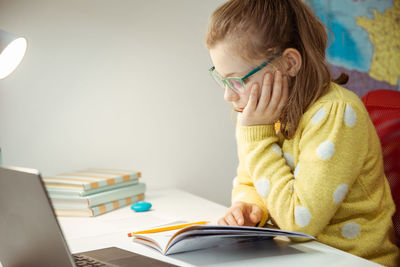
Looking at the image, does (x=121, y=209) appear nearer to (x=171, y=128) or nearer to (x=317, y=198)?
(x=171, y=128)

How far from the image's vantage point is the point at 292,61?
3.22ft

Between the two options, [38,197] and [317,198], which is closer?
[38,197]

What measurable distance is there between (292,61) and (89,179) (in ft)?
2.17

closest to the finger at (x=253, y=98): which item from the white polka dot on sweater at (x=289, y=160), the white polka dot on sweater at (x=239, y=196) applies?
the white polka dot on sweater at (x=289, y=160)

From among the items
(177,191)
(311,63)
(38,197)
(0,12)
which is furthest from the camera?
(177,191)

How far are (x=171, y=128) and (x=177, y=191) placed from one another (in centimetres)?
23

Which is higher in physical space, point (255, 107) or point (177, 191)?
point (255, 107)

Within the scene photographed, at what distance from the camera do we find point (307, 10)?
3.31 ft

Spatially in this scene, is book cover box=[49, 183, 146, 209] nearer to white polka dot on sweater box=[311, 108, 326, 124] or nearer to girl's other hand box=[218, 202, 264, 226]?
girl's other hand box=[218, 202, 264, 226]

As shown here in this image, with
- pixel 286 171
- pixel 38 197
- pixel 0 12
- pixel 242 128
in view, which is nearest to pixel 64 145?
pixel 0 12

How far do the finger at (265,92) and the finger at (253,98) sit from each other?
0.01 meters

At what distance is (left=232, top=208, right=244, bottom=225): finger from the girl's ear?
0.32 metres

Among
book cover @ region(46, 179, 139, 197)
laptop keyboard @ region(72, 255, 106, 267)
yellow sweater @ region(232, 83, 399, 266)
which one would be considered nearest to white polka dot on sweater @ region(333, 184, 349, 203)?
yellow sweater @ region(232, 83, 399, 266)

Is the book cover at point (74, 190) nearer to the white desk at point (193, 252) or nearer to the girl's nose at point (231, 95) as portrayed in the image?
the white desk at point (193, 252)
